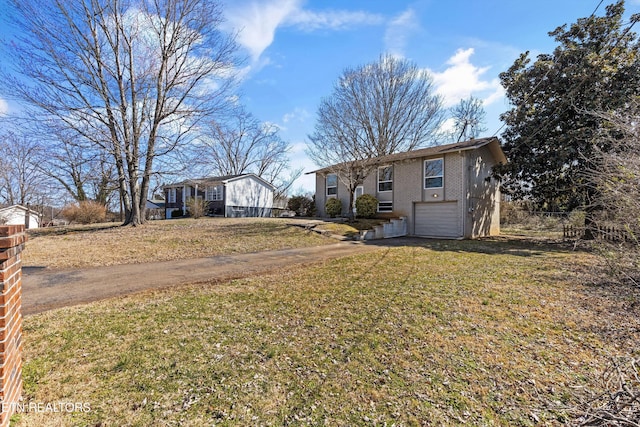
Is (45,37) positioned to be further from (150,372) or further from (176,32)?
(150,372)

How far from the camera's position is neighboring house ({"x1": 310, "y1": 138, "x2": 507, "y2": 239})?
15.5 meters

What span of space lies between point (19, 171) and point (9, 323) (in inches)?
1190

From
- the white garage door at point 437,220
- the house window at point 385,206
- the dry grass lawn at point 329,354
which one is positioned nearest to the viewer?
the dry grass lawn at point 329,354

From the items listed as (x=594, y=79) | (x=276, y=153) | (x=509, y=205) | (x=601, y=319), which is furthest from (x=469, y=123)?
(x=601, y=319)

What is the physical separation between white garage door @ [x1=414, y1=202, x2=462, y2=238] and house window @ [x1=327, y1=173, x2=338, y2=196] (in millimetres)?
6486

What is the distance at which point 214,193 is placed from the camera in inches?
1061

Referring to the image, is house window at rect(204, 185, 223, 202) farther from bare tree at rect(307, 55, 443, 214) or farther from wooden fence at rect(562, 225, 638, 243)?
wooden fence at rect(562, 225, 638, 243)

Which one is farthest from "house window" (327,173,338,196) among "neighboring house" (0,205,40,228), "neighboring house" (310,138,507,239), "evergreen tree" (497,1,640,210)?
"neighboring house" (0,205,40,228)

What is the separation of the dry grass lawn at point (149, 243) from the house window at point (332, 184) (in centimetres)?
741

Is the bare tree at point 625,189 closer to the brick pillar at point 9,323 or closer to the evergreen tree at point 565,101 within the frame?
the brick pillar at point 9,323

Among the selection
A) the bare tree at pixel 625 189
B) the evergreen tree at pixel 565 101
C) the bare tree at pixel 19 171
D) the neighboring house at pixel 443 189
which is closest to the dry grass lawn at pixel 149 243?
the bare tree at pixel 19 171

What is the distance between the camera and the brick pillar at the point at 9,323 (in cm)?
188

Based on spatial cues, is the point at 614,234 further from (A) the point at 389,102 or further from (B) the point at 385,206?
(A) the point at 389,102

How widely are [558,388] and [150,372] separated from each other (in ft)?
13.3
